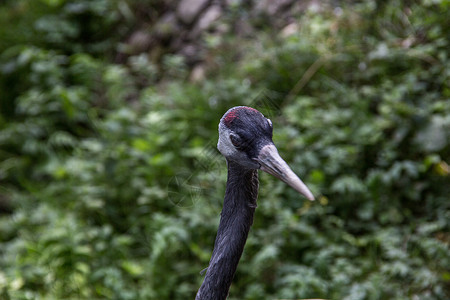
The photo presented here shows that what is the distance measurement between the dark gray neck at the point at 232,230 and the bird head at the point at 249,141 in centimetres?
8

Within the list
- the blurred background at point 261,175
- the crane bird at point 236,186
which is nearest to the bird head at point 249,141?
the crane bird at point 236,186

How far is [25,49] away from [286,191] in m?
2.81

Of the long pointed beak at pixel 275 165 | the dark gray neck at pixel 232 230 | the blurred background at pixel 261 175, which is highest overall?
the long pointed beak at pixel 275 165

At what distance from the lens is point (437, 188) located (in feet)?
10.5

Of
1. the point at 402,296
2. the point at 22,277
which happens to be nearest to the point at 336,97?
the point at 402,296

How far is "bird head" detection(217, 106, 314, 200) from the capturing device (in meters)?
1.66

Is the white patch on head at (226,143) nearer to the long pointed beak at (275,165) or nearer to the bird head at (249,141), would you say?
the bird head at (249,141)

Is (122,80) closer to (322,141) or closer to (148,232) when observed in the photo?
(148,232)

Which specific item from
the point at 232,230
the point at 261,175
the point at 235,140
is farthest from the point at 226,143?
the point at 261,175

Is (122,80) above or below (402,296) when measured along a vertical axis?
above

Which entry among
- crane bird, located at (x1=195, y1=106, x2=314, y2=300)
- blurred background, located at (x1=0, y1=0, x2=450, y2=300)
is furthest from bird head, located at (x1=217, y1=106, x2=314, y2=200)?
blurred background, located at (x1=0, y1=0, x2=450, y2=300)

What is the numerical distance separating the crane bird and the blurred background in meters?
0.20

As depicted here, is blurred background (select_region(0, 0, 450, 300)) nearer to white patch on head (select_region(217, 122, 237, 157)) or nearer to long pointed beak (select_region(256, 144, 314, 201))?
white patch on head (select_region(217, 122, 237, 157))

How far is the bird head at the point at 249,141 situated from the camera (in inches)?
65.4
